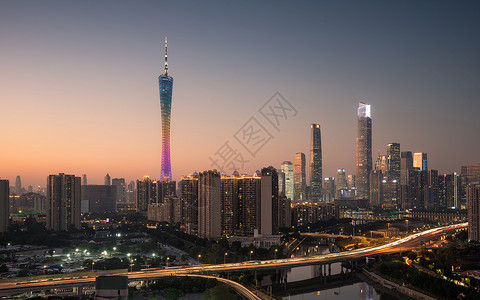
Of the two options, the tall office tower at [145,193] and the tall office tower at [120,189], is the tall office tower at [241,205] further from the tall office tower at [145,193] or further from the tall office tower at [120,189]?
the tall office tower at [120,189]

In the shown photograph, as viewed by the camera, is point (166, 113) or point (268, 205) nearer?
point (268, 205)

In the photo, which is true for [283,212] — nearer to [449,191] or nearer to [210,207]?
[210,207]

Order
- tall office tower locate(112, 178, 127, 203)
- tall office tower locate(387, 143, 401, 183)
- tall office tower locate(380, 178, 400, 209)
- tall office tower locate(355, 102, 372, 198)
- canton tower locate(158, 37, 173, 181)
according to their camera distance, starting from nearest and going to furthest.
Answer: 1. canton tower locate(158, 37, 173, 181)
2. tall office tower locate(380, 178, 400, 209)
3. tall office tower locate(387, 143, 401, 183)
4. tall office tower locate(112, 178, 127, 203)
5. tall office tower locate(355, 102, 372, 198)

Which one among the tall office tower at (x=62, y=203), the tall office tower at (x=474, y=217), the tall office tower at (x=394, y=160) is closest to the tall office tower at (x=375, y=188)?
the tall office tower at (x=394, y=160)

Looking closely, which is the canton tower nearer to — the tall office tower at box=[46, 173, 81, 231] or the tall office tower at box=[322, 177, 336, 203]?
the tall office tower at box=[46, 173, 81, 231]

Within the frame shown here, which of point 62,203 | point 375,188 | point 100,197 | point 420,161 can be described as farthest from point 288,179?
point 62,203

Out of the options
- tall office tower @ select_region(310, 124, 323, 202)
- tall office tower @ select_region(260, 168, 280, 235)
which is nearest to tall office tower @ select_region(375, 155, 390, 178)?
tall office tower @ select_region(310, 124, 323, 202)
